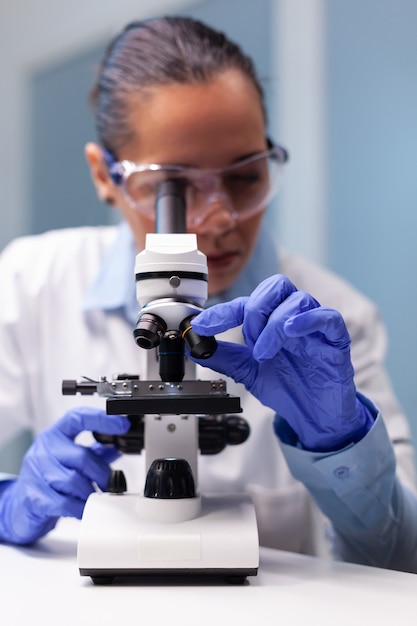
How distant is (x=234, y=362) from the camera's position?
964mm

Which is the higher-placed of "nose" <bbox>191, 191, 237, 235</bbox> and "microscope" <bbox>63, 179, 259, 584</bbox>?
"nose" <bbox>191, 191, 237, 235</bbox>

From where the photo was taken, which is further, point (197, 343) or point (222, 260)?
point (222, 260)

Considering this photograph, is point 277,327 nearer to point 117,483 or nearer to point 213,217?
point 117,483

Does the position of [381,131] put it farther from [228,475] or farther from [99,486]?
[99,486]

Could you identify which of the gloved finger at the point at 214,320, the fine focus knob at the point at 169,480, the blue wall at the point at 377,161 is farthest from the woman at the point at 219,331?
the blue wall at the point at 377,161

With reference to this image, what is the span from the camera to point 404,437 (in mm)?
1420

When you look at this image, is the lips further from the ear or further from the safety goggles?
the ear

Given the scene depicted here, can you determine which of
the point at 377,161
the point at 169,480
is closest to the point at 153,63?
the point at 169,480

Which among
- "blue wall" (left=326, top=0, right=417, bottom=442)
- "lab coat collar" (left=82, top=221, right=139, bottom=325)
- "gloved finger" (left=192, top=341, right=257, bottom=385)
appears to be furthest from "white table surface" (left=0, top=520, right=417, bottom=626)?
"blue wall" (left=326, top=0, right=417, bottom=442)

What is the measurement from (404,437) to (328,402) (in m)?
0.53

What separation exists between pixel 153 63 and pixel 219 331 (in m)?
0.74

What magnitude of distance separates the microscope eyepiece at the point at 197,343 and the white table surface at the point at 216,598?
0.28 m

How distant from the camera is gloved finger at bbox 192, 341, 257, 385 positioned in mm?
966

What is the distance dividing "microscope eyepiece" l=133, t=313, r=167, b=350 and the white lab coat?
0.53 m
